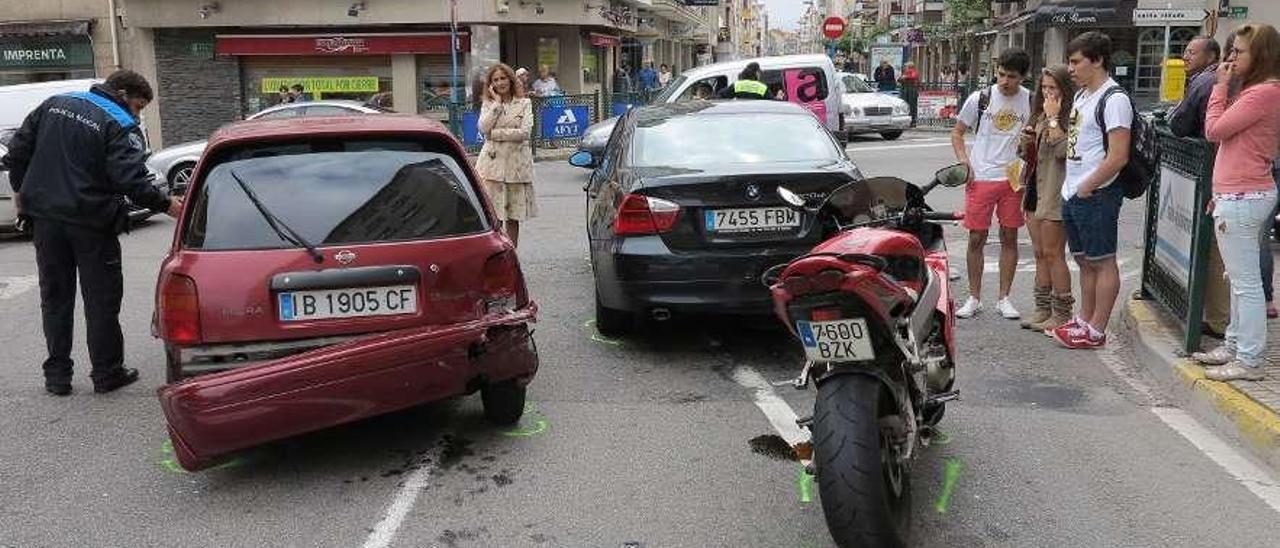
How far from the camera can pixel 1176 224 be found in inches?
245

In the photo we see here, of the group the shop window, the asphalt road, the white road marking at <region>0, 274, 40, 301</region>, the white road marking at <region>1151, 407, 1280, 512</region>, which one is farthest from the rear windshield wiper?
the shop window

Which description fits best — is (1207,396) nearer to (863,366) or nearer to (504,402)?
(863,366)

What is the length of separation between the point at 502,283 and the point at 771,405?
155cm

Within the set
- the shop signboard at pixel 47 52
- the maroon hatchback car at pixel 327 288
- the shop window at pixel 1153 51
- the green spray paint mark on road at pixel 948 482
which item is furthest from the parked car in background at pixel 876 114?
the shop signboard at pixel 47 52

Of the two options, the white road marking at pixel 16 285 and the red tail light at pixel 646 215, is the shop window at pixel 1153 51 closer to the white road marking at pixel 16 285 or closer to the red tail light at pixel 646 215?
the red tail light at pixel 646 215

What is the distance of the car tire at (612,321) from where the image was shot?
6621 millimetres

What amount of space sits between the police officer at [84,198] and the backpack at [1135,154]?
15.9ft

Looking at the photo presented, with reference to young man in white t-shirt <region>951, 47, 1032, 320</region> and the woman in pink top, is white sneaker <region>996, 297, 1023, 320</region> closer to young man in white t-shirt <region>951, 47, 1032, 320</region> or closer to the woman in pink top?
young man in white t-shirt <region>951, 47, 1032, 320</region>

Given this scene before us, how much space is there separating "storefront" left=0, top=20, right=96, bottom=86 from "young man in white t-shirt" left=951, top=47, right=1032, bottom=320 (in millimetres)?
25379

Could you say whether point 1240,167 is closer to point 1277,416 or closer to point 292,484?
point 1277,416

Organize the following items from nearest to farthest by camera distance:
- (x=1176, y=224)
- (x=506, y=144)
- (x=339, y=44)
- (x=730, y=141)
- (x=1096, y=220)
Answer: (x=1096, y=220) → (x=1176, y=224) → (x=730, y=141) → (x=506, y=144) → (x=339, y=44)

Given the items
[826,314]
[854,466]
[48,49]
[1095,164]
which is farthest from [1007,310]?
[48,49]

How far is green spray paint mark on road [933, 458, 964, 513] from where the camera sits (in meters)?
4.14

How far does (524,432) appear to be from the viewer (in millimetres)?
5078
